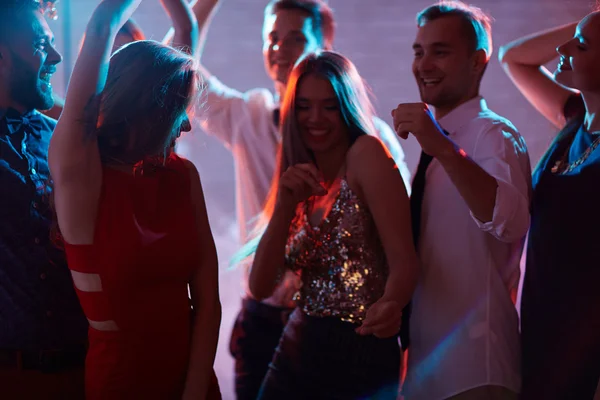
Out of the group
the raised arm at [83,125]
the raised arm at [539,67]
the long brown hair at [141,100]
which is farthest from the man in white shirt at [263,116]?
the raised arm at [83,125]

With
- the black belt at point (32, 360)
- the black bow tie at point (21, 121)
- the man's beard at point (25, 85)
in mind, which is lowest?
the black belt at point (32, 360)

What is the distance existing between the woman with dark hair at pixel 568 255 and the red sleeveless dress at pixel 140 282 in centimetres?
89

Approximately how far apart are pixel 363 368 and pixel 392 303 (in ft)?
0.66

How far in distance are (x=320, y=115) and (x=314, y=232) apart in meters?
0.30

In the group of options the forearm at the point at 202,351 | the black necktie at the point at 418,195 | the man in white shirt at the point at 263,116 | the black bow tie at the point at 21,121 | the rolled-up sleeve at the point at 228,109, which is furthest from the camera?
the rolled-up sleeve at the point at 228,109

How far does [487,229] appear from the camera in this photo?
1.52 m

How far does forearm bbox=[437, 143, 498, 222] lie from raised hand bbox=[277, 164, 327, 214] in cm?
29

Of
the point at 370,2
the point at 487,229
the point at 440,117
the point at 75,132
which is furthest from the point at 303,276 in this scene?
the point at 370,2

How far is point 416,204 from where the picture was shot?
5.61 ft

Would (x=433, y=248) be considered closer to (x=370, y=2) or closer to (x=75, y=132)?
(x=75, y=132)

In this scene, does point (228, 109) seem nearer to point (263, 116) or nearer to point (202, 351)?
point (263, 116)

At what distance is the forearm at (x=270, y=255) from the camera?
1595 millimetres

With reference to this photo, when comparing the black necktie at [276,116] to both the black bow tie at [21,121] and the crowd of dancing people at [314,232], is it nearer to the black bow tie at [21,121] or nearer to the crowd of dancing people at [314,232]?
the crowd of dancing people at [314,232]

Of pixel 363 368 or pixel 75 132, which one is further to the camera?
pixel 363 368
